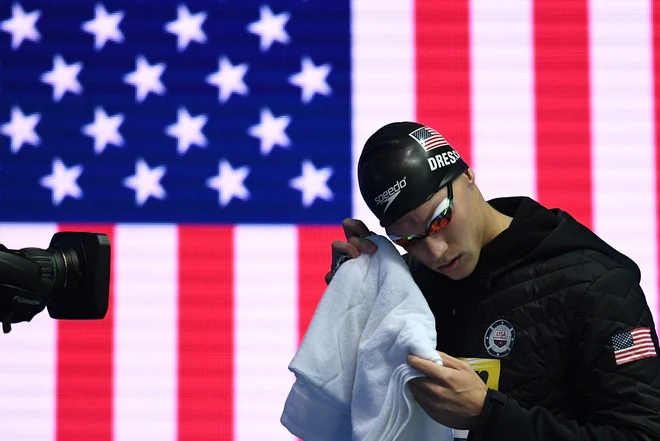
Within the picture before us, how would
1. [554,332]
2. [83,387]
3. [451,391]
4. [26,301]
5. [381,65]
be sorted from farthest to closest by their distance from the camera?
[381,65] → [83,387] → [26,301] → [554,332] → [451,391]

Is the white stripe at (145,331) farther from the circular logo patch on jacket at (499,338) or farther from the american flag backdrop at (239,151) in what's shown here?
the circular logo patch on jacket at (499,338)

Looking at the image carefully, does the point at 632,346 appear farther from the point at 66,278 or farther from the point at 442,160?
the point at 66,278

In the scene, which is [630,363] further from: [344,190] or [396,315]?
[344,190]

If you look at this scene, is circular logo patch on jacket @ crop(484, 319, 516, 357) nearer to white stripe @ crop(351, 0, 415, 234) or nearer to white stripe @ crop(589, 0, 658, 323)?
white stripe @ crop(351, 0, 415, 234)

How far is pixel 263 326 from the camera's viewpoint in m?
2.93

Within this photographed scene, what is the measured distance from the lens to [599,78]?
303 centimetres

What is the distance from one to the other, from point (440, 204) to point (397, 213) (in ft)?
0.25

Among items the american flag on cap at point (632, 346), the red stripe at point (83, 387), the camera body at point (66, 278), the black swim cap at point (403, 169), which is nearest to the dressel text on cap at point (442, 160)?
the black swim cap at point (403, 169)

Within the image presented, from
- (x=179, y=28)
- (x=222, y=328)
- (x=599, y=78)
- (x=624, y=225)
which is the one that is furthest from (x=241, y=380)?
(x=599, y=78)

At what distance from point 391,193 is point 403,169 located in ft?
0.15

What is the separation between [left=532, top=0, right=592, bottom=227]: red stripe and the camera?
9.80ft

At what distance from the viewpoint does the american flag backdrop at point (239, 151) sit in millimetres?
2900

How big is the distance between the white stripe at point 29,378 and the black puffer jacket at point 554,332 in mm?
1551

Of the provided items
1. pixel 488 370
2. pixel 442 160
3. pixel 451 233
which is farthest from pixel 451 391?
pixel 442 160
